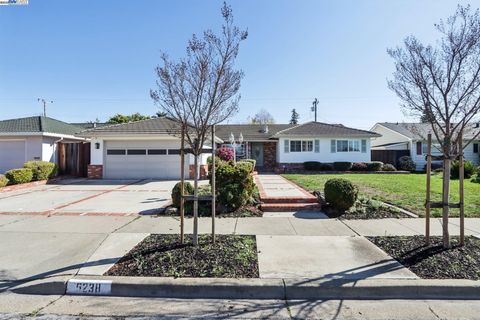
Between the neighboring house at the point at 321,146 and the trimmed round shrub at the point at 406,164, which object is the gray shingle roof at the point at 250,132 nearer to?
the neighboring house at the point at 321,146

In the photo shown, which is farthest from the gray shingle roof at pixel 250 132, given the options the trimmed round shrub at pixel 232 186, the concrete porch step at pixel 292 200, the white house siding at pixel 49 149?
the trimmed round shrub at pixel 232 186

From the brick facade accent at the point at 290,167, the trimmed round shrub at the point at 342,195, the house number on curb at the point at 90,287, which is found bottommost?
the house number on curb at the point at 90,287

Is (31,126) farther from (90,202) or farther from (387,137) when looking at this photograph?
(387,137)

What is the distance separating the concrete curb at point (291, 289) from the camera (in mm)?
3605

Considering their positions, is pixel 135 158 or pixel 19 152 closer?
pixel 135 158

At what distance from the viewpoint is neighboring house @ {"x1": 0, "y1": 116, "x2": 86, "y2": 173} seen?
55.8 ft

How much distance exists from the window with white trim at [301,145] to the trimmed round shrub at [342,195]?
54.3 ft

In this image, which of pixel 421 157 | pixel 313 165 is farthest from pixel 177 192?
pixel 421 157

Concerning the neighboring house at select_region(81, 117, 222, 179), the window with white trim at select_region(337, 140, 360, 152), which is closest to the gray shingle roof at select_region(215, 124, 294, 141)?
the window with white trim at select_region(337, 140, 360, 152)

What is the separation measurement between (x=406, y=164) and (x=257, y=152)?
41.0ft

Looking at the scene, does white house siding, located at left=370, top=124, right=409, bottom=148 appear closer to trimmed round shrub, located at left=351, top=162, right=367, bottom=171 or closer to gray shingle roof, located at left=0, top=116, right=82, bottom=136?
trimmed round shrub, located at left=351, top=162, right=367, bottom=171

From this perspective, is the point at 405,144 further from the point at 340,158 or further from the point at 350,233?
the point at 350,233

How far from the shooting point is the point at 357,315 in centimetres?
318

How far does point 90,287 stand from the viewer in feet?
12.2
